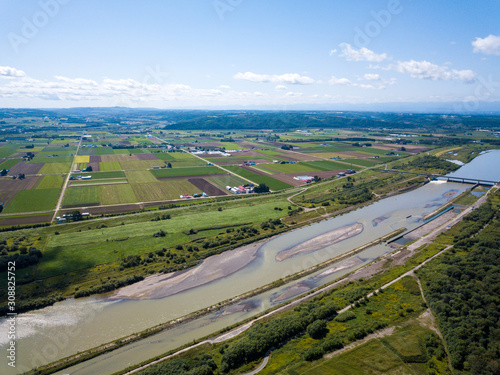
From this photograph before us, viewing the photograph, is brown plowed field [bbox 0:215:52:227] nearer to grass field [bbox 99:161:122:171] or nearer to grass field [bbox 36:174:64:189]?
grass field [bbox 36:174:64:189]

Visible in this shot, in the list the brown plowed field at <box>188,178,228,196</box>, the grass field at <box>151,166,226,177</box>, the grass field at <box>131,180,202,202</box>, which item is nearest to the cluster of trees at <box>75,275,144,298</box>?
the grass field at <box>131,180,202,202</box>

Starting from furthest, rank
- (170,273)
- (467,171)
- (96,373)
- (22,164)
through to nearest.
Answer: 1. (467,171)
2. (22,164)
3. (170,273)
4. (96,373)

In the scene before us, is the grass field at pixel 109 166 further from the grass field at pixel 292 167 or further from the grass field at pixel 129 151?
the grass field at pixel 292 167

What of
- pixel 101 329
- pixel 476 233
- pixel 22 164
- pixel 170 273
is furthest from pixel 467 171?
pixel 22 164

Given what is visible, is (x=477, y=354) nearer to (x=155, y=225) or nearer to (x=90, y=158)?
(x=155, y=225)

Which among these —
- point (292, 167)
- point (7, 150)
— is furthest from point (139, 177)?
point (7, 150)

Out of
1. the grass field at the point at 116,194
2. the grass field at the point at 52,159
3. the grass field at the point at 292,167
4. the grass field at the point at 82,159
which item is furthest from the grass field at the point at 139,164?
the grass field at the point at 292,167

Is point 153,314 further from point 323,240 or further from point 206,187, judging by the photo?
point 206,187
